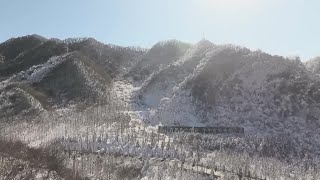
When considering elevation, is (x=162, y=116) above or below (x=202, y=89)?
below

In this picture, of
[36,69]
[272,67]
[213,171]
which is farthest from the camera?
[36,69]

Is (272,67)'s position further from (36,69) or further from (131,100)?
(36,69)

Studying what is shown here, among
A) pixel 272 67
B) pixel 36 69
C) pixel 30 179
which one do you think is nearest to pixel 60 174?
pixel 30 179

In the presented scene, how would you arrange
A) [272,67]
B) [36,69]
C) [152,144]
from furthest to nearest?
[36,69] → [272,67] → [152,144]

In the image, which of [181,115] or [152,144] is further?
[181,115]

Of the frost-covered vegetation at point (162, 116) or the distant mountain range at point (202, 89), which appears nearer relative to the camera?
the frost-covered vegetation at point (162, 116)

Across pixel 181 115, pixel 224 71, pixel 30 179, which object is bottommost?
pixel 30 179

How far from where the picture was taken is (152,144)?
85.8 m

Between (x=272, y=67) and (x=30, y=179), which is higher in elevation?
(x=272, y=67)

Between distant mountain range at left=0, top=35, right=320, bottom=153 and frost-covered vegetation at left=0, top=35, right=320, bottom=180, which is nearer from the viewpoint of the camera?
frost-covered vegetation at left=0, top=35, right=320, bottom=180

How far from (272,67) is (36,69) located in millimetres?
71207

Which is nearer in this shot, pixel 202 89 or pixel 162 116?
pixel 162 116

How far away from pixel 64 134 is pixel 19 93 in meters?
37.2

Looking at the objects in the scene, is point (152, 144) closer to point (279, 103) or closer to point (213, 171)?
point (213, 171)
